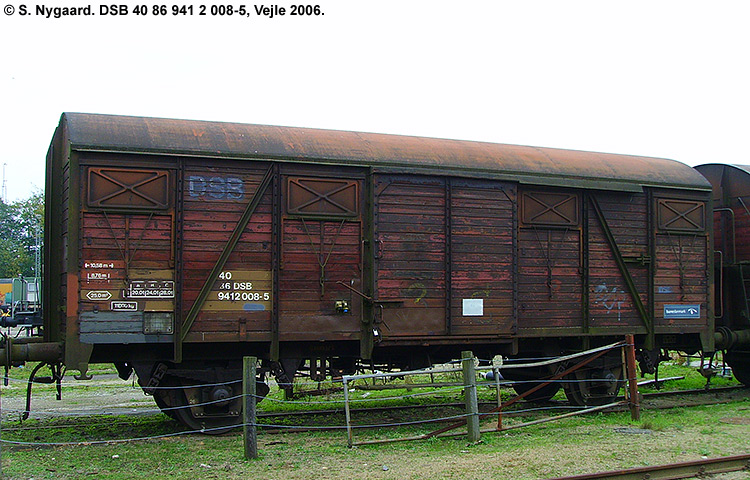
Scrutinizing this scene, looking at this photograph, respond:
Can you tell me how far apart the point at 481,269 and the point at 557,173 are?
7.12 feet

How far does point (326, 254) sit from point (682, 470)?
213 inches

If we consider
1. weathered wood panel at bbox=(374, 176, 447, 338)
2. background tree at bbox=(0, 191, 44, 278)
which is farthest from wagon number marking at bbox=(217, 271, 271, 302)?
background tree at bbox=(0, 191, 44, 278)

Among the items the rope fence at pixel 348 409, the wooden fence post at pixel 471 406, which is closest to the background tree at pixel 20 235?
the rope fence at pixel 348 409

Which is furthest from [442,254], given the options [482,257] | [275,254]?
[275,254]

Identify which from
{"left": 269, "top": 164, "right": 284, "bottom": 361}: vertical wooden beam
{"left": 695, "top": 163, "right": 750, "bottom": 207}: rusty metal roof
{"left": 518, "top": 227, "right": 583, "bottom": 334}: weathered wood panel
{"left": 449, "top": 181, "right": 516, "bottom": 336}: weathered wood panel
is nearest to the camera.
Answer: {"left": 269, "top": 164, "right": 284, "bottom": 361}: vertical wooden beam

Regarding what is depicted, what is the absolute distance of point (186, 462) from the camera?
8.21 metres

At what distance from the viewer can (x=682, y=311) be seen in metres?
12.8

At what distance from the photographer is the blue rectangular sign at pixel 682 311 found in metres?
12.7

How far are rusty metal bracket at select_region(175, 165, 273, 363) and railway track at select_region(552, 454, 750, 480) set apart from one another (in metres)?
5.27

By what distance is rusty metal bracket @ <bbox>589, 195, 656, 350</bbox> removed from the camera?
12.1 metres

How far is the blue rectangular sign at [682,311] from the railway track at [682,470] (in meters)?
4.99

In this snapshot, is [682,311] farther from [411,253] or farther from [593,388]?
[411,253]

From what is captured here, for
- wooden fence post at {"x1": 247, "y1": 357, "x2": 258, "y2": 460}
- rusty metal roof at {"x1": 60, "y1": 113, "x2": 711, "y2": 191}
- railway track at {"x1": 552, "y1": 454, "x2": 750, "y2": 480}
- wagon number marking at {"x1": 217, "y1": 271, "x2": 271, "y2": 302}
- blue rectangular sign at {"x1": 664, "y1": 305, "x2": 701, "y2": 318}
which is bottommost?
railway track at {"x1": 552, "y1": 454, "x2": 750, "y2": 480}

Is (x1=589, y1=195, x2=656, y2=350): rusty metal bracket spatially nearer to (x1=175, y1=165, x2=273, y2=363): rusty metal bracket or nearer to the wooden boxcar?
the wooden boxcar
